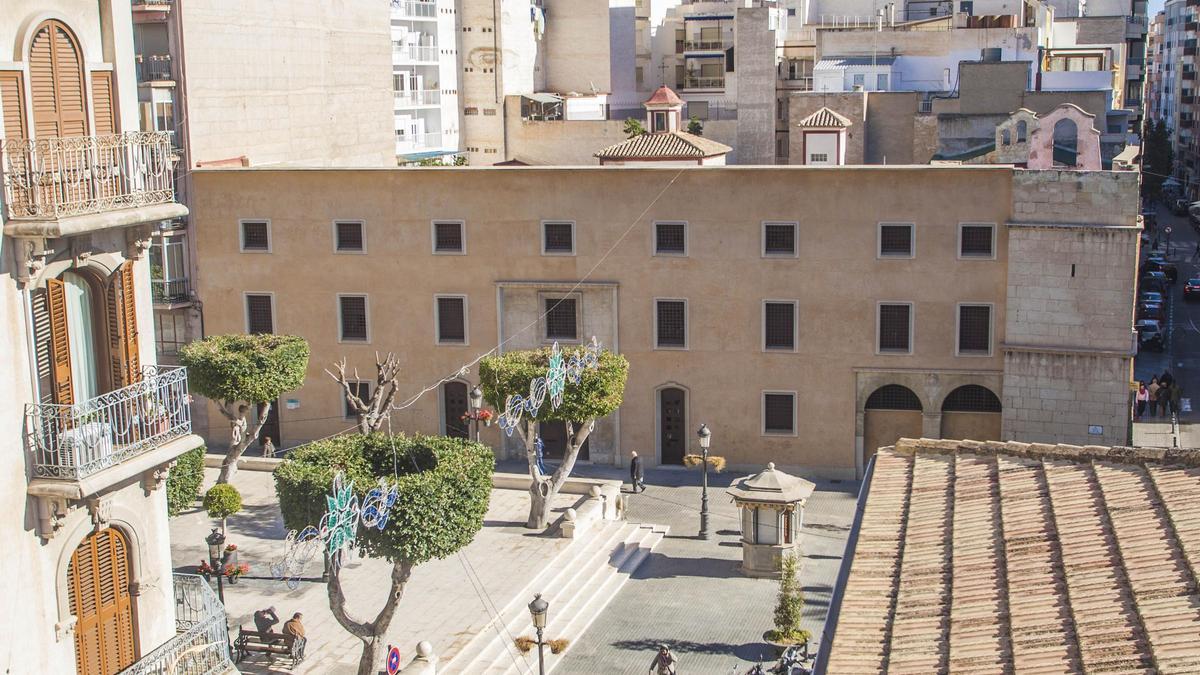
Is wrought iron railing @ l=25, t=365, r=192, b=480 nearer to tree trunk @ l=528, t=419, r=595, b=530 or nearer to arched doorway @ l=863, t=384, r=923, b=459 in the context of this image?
tree trunk @ l=528, t=419, r=595, b=530

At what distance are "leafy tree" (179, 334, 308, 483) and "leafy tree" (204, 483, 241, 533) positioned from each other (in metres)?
3.19

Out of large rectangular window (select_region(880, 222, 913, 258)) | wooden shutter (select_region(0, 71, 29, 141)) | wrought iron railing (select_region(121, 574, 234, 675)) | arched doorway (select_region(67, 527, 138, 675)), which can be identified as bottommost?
wrought iron railing (select_region(121, 574, 234, 675))

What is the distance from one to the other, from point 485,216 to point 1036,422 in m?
15.6

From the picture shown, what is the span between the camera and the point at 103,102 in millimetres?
16422

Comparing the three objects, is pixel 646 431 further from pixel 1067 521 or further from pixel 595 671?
pixel 1067 521

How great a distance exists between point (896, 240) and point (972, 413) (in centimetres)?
500

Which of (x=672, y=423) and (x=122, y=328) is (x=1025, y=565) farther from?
(x=672, y=423)

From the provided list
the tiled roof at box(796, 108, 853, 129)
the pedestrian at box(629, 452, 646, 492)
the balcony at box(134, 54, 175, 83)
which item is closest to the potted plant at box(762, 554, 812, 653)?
the pedestrian at box(629, 452, 646, 492)

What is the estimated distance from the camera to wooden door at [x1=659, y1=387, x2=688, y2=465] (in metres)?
41.2

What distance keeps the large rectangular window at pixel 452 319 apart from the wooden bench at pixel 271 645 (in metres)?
16.4

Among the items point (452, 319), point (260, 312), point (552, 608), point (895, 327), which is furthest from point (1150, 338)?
point (552, 608)

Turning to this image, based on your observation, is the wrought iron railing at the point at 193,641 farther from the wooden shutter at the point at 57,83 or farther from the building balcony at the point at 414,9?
the building balcony at the point at 414,9

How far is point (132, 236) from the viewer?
655 inches

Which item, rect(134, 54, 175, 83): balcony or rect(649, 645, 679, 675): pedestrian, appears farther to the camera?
rect(134, 54, 175, 83): balcony
